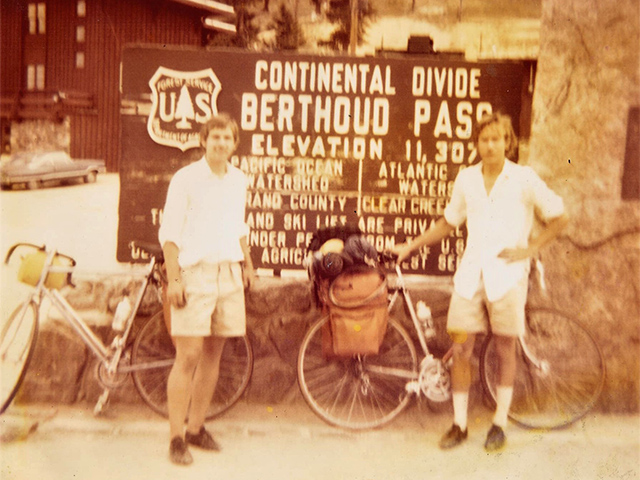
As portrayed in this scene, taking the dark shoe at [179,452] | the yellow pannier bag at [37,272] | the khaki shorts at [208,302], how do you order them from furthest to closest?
the yellow pannier bag at [37,272] < the dark shoe at [179,452] < the khaki shorts at [208,302]

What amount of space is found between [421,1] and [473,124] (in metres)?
0.88

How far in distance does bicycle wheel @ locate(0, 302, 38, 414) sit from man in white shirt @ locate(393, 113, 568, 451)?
2.48 meters

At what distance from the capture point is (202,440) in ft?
12.9

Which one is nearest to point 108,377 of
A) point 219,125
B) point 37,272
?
point 37,272

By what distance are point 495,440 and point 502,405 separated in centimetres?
24

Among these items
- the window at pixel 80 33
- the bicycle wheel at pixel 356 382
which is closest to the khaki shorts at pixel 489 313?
the bicycle wheel at pixel 356 382

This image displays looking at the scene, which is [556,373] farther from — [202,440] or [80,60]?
[80,60]

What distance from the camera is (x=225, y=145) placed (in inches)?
153

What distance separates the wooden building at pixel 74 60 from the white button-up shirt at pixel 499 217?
2077mm

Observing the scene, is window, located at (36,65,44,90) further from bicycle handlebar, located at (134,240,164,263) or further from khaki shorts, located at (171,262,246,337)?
khaki shorts, located at (171,262,246,337)

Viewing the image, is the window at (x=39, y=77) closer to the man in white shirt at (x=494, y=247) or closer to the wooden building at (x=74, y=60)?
the wooden building at (x=74, y=60)

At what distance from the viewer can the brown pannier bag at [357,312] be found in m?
3.81

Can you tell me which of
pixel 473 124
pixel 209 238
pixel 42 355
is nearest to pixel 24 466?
pixel 42 355

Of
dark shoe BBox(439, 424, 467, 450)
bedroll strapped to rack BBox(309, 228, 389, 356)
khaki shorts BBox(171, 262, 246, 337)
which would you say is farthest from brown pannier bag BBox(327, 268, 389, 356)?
dark shoe BBox(439, 424, 467, 450)
